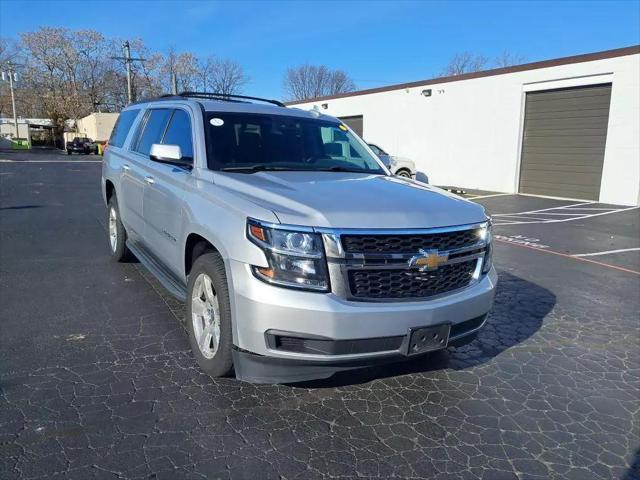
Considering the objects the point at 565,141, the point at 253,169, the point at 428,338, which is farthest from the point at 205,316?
the point at 565,141

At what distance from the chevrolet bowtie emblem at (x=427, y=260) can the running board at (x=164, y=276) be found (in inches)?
71.7

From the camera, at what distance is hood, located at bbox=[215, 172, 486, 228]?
109 inches

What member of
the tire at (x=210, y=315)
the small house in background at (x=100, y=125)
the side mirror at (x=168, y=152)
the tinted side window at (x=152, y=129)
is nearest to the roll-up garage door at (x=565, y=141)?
the tinted side window at (x=152, y=129)

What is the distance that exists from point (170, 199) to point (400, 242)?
2.10m

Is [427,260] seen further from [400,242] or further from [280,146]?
[280,146]

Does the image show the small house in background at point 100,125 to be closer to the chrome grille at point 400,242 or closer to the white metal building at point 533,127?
the white metal building at point 533,127

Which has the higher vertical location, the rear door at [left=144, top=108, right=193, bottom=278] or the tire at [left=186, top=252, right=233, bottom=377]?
the rear door at [left=144, top=108, right=193, bottom=278]

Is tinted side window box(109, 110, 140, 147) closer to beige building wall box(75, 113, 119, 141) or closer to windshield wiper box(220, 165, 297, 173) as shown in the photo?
windshield wiper box(220, 165, 297, 173)

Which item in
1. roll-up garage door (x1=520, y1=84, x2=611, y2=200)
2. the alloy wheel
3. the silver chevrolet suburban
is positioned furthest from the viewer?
roll-up garage door (x1=520, y1=84, x2=611, y2=200)

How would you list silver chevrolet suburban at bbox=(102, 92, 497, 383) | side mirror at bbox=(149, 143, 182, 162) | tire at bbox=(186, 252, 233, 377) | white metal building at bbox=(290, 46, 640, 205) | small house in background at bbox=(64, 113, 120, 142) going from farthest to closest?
small house in background at bbox=(64, 113, 120, 142), white metal building at bbox=(290, 46, 640, 205), side mirror at bbox=(149, 143, 182, 162), tire at bbox=(186, 252, 233, 377), silver chevrolet suburban at bbox=(102, 92, 497, 383)

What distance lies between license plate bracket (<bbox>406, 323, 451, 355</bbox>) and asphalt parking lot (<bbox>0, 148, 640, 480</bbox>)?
19.8 inches

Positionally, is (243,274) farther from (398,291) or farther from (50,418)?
(50,418)

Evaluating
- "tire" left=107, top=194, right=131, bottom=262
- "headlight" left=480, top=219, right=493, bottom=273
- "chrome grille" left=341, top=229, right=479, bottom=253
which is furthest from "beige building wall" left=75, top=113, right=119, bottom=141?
"chrome grille" left=341, top=229, right=479, bottom=253

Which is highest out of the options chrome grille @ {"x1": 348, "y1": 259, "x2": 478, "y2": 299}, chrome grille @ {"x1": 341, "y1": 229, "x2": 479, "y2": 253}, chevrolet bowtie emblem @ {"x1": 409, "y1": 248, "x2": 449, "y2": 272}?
chrome grille @ {"x1": 341, "y1": 229, "x2": 479, "y2": 253}
